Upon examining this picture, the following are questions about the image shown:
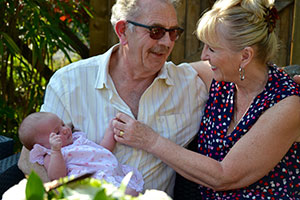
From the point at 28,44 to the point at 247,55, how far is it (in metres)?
2.70

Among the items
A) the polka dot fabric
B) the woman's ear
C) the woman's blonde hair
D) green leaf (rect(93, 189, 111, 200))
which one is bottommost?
the polka dot fabric

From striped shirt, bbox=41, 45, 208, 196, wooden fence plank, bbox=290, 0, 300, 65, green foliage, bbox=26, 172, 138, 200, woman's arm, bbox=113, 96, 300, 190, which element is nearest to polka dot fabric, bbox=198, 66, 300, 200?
woman's arm, bbox=113, 96, 300, 190

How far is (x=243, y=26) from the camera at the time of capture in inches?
88.7

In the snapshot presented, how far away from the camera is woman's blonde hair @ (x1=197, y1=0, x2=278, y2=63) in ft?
7.41

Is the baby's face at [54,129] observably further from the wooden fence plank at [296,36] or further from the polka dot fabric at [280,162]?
the wooden fence plank at [296,36]

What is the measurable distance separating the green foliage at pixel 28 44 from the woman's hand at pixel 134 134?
1415 mm

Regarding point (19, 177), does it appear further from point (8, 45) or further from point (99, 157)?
point (8, 45)

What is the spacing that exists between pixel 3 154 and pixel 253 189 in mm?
1510

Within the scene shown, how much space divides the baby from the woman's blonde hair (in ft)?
2.83

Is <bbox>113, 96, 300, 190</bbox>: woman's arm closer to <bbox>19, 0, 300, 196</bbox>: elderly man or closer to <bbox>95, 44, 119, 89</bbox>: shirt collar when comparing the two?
<bbox>19, 0, 300, 196</bbox>: elderly man

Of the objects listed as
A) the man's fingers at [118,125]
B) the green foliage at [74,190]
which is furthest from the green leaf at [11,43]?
the green foliage at [74,190]

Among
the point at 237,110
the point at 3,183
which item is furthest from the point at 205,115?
the point at 3,183

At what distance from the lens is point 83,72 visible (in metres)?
2.62

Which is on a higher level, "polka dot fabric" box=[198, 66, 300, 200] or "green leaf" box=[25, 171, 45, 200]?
"green leaf" box=[25, 171, 45, 200]
